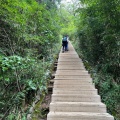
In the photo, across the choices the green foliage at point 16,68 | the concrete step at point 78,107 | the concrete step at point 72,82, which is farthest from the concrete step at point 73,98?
the concrete step at point 72,82

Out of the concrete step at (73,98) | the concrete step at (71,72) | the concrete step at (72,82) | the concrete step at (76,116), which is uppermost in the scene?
the concrete step at (71,72)

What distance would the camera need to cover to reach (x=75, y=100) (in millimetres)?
4148

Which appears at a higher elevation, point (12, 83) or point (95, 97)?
point (12, 83)

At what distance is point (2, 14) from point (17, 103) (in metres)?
2.72

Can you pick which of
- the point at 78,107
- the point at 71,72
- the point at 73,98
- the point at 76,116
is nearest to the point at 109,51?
the point at 71,72

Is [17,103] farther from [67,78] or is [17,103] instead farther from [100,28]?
[100,28]

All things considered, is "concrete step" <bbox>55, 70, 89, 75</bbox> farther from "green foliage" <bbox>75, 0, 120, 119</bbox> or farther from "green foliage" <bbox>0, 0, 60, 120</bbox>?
"green foliage" <bbox>0, 0, 60, 120</bbox>

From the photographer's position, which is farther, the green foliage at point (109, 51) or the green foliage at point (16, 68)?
the green foliage at point (109, 51)

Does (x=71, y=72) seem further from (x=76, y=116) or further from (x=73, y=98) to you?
(x=76, y=116)

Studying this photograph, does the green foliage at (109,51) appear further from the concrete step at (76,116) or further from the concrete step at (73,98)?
the concrete step at (76,116)

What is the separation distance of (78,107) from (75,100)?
1.38 feet

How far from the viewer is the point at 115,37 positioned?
4.75 metres

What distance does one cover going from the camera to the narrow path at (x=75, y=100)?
330 centimetres

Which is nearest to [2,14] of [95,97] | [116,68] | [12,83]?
[12,83]
